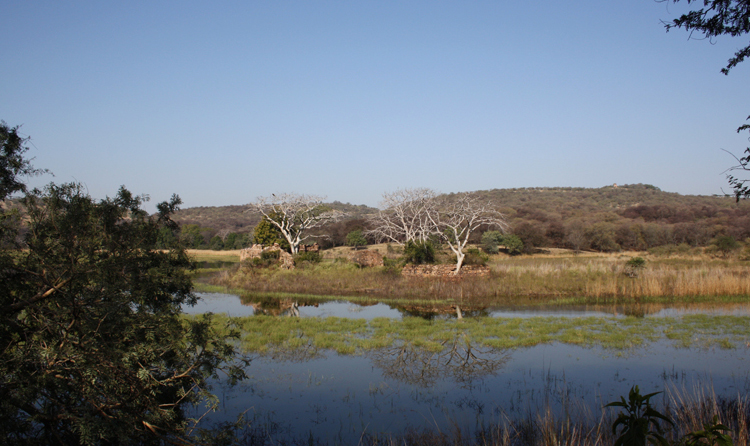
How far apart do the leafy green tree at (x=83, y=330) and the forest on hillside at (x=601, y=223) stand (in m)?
16.5

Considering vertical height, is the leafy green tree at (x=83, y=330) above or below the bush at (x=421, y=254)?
above

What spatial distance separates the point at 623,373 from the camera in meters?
9.57

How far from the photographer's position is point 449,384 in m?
9.07

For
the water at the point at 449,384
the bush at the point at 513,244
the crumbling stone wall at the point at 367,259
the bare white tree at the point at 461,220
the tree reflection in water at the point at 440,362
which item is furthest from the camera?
the bush at the point at 513,244

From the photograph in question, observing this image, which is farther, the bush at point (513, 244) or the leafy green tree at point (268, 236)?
the bush at point (513, 244)

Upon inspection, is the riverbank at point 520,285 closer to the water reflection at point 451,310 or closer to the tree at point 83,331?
the water reflection at point 451,310

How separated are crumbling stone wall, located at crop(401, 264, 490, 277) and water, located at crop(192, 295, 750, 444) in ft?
37.3

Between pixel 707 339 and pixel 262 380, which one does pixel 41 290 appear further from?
pixel 707 339

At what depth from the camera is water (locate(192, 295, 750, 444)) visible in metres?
7.49

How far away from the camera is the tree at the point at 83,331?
13.2ft

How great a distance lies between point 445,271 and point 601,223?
31.0 metres

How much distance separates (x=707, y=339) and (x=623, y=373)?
4.30m

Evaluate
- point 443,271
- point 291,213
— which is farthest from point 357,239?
point 443,271

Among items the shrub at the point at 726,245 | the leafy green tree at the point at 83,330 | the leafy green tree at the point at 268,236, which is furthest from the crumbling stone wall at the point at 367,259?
the shrub at the point at 726,245
